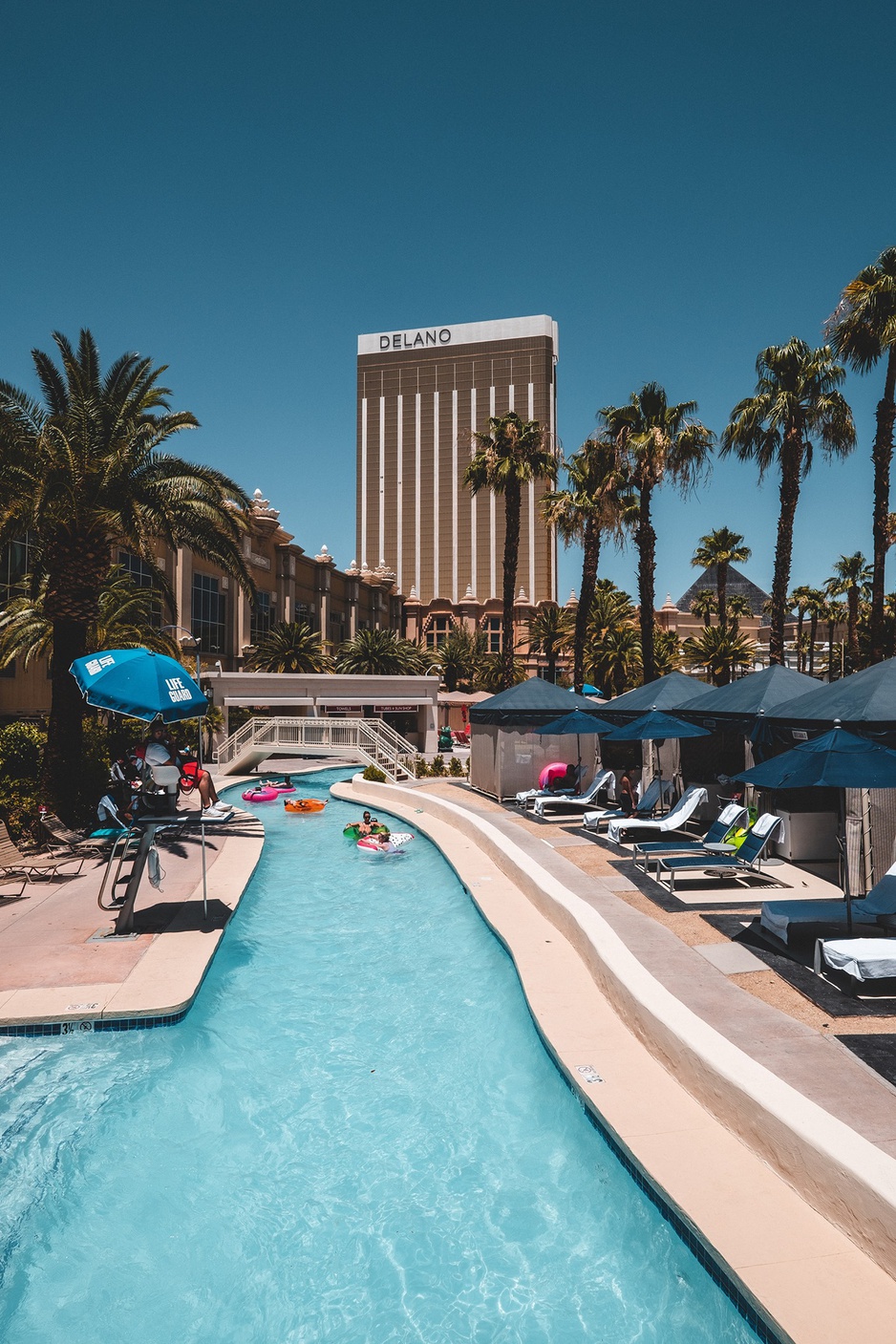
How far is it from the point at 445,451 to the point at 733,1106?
121 metres

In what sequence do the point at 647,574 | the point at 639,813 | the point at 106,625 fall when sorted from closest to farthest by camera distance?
the point at 639,813 < the point at 106,625 < the point at 647,574

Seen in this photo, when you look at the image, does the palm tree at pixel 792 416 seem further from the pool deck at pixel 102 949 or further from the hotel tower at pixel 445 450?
the hotel tower at pixel 445 450

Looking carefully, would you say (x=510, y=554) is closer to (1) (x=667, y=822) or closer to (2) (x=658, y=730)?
(2) (x=658, y=730)

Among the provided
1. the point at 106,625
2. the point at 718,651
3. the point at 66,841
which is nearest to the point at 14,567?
the point at 106,625

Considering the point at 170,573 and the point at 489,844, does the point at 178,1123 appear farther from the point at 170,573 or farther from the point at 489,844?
the point at 170,573

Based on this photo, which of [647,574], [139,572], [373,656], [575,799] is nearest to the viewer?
[575,799]

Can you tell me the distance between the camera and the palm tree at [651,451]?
26.5m

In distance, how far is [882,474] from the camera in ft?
68.6

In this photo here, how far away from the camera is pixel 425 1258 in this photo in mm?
4918

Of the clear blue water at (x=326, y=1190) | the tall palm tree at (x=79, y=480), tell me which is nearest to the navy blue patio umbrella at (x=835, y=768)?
the clear blue water at (x=326, y=1190)

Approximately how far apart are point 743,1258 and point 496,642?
280 ft

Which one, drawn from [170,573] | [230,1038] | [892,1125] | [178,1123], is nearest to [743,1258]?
[892,1125]

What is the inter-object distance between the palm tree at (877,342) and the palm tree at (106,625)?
20873 millimetres

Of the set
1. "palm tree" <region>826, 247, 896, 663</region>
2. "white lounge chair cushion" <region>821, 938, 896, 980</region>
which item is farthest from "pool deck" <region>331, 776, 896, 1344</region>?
"palm tree" <region>826, 247, 896, 663</region>
